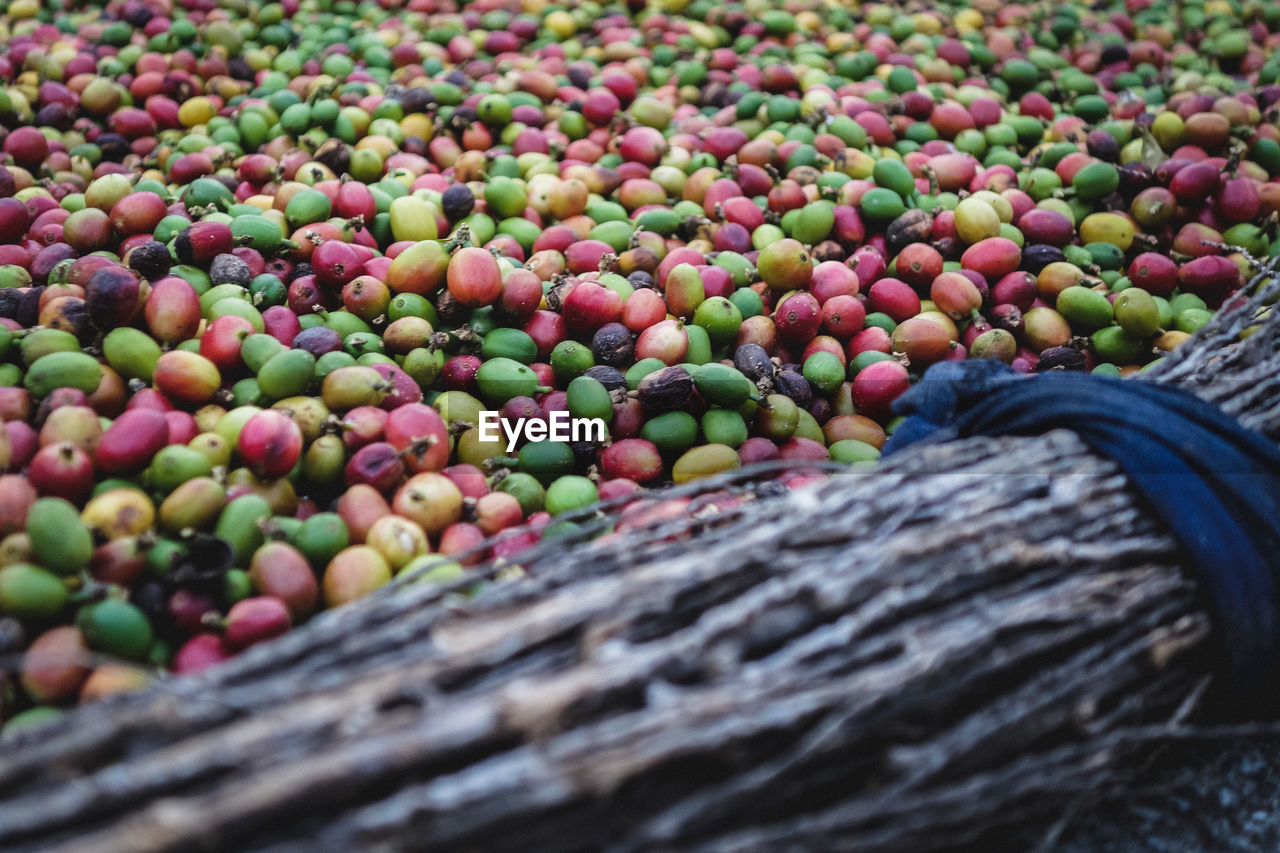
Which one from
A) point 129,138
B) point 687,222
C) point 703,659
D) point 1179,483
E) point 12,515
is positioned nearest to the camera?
point 703,659

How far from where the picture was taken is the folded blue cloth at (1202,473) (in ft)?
5.18

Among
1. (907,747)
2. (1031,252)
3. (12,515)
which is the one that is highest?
(1031,252)

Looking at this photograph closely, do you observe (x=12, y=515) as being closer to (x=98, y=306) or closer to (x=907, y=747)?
(x=98, y=306)

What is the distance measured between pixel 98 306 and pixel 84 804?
1.65 meters

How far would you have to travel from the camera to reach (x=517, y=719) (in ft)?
3.90

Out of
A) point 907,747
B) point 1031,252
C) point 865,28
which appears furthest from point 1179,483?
point 865,28

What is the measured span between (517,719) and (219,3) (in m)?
5.19

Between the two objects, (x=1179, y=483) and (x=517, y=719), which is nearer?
(x=517, y=719)

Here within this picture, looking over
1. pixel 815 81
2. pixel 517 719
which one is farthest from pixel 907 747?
pixel 815 81

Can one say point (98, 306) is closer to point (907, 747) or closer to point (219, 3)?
point (907, 747)

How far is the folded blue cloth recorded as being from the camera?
1580 mm

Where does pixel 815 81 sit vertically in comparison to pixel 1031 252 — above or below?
above

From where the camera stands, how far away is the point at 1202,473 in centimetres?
165

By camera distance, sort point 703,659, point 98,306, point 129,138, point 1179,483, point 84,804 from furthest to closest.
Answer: point 129,138 < point 98,306 < point 1179,483 < point 703,659 < point 84,804
